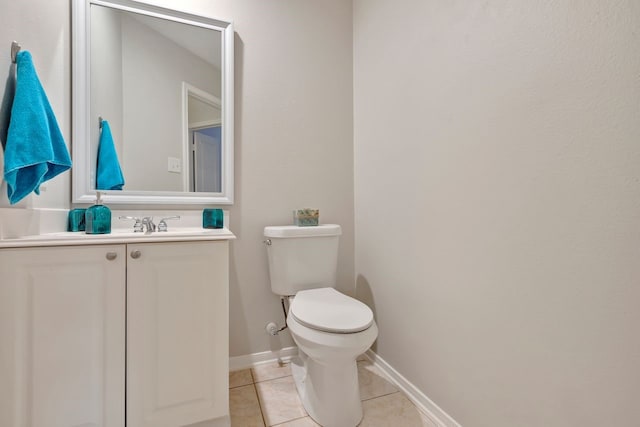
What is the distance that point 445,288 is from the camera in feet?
3.67

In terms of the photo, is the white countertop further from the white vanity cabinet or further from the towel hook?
the towel hook

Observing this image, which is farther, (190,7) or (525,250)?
(190,7)

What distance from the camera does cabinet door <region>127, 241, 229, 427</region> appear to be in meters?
0.97

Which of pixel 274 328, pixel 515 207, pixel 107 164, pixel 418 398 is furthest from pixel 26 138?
pixel 418 398

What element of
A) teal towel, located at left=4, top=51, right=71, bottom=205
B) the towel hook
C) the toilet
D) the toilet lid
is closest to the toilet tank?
the toilet

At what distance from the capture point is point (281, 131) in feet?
5.31

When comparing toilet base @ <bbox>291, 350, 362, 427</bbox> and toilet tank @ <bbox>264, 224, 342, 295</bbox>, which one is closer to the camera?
toilet base @ <bbox>291, 350, 362, 427</bbox>

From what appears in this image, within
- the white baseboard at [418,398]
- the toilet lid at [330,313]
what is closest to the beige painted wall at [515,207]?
the white baseboard at [418,398]

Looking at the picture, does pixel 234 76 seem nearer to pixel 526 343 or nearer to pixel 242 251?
pixel 242 251

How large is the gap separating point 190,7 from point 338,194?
4.12 feet

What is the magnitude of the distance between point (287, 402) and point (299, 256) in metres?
0.67

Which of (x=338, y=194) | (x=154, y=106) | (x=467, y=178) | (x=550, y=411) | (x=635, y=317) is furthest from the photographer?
(x=338, y=194)

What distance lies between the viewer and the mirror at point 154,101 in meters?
1.27

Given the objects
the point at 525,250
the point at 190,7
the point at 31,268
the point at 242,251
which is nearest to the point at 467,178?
the point at 525,250
